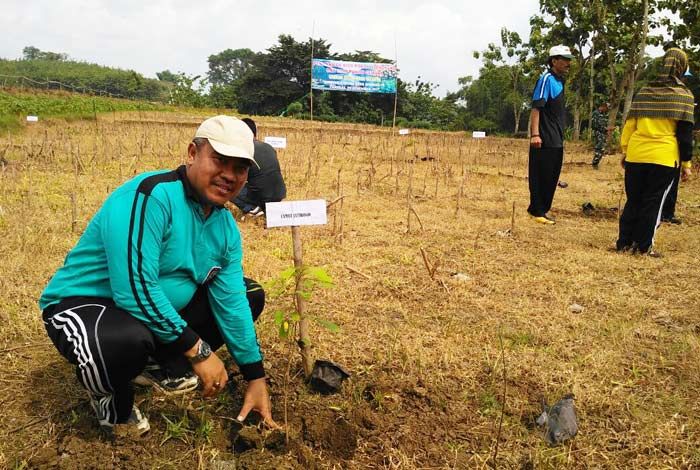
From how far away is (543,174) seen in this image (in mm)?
4461

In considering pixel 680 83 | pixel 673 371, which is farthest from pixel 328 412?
pixel 680 83

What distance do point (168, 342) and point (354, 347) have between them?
3.25 feet

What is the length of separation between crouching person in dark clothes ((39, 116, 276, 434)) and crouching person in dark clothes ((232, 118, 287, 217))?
2770mm

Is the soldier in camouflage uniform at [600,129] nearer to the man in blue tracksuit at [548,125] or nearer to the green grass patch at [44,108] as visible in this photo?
the man in blue tracksuit at [548,125]

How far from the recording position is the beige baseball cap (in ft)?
4.31

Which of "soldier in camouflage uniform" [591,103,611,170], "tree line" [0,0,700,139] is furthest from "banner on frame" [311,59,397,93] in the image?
"soldier in camouflage uniform" [591,103,611,170]

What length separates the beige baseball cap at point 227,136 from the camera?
51.7 inches

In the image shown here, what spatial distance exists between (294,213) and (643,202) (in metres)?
2.95

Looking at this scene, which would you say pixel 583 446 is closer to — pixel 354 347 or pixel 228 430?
pixel 354 347

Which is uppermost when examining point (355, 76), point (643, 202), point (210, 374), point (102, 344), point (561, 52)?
point (355, 76)

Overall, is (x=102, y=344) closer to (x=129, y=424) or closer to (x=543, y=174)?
(x=129, y=424)

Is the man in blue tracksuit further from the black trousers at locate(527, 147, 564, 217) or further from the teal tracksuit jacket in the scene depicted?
the teal tracksuit jacket

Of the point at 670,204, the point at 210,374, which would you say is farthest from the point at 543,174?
the point at 210,374

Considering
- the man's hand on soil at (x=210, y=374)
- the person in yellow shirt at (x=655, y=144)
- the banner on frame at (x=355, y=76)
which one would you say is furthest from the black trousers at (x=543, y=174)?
the banner on frame at (x=355, y=76)
